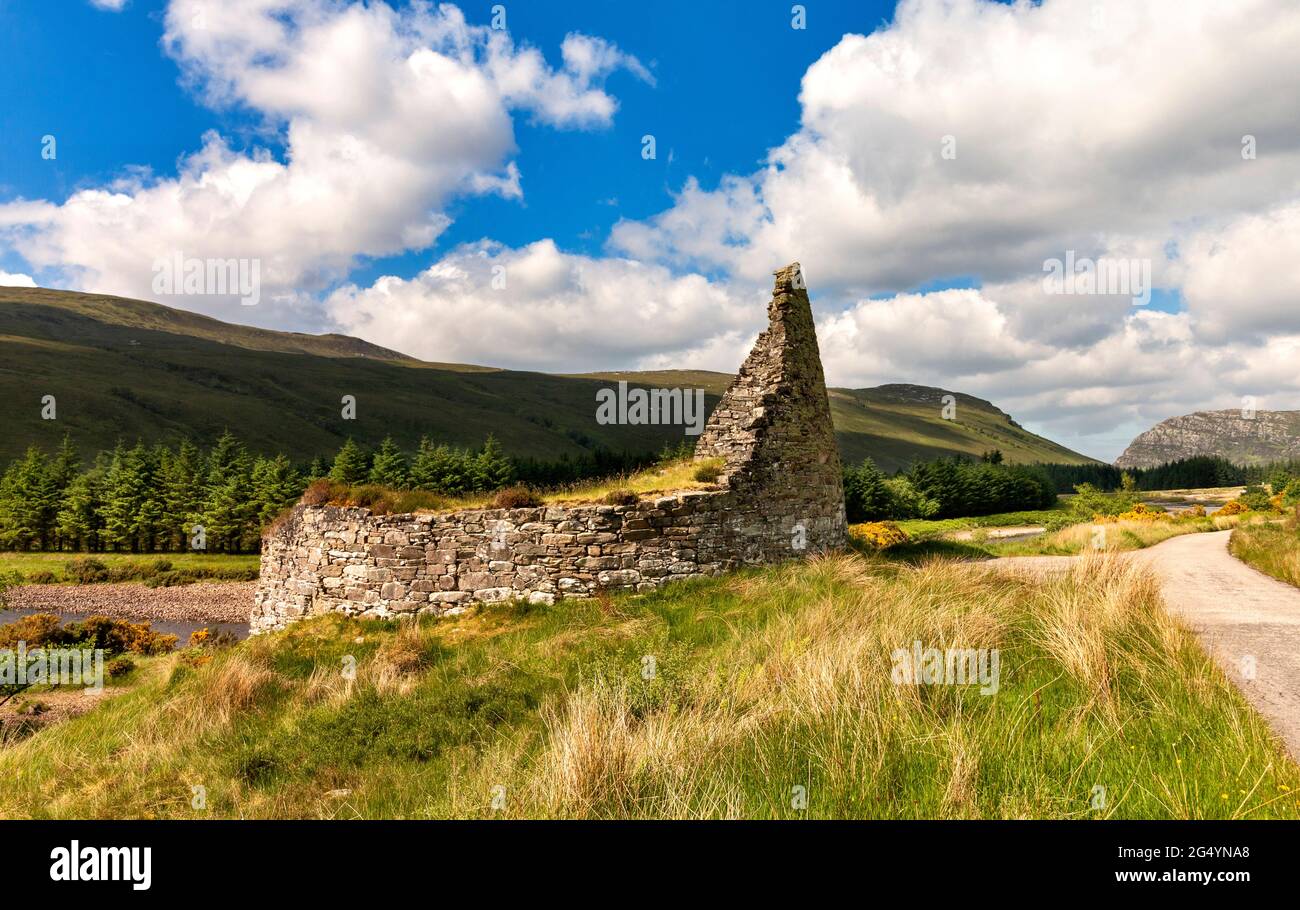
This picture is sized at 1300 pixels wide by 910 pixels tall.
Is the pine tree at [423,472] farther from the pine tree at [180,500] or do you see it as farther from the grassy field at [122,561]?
the pine tree at [180,500]

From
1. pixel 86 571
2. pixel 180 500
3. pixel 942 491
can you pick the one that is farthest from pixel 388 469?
pixel 942 491

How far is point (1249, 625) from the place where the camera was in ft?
27.9

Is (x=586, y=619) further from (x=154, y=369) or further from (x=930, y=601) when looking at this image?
(x=154, y=369)

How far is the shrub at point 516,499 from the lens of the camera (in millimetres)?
12766

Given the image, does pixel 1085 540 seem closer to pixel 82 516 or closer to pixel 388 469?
pixel 388 469

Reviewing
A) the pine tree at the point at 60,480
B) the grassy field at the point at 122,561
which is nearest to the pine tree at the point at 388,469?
the grassy field at the point at 122,561

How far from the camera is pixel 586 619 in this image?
36.6 feet

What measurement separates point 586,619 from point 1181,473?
564ft

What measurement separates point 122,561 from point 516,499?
194 feet

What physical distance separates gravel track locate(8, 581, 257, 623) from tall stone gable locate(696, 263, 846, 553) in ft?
122

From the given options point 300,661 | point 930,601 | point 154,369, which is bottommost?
point 300,661

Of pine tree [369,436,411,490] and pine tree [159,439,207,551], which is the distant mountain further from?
pine tree [369,436,411,490]
